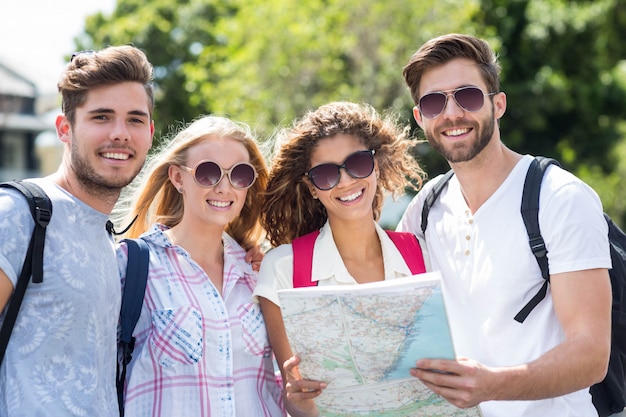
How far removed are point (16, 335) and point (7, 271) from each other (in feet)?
0.75

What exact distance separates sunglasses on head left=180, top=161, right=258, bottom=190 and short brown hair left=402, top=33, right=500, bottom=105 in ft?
2.88

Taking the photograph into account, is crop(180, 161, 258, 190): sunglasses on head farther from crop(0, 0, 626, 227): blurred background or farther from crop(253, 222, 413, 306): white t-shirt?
crop(0, 0, 626, 227): blurred background

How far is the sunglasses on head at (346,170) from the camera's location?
3.50m

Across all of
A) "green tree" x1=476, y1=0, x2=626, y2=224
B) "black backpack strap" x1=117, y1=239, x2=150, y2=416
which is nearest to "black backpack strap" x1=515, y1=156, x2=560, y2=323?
"black backpack strap" x1=117, y1=239, x2=150, y2=416

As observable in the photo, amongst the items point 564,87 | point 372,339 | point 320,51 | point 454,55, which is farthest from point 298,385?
point 564,87

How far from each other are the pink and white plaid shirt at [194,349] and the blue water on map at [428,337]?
0.93 meters

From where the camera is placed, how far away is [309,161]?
3693 millimetres

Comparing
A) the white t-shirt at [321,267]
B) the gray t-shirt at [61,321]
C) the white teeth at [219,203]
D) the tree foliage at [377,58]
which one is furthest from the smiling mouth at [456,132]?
the tree foliage at [377,58]

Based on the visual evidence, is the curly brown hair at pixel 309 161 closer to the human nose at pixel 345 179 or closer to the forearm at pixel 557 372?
the human nose at pixel 345 179

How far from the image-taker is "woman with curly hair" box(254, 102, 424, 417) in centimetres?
344

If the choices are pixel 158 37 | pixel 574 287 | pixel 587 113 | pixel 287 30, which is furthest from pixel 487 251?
Answer: pixel 158 37

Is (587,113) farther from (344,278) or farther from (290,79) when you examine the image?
(344,278)

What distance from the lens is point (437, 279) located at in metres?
2.37

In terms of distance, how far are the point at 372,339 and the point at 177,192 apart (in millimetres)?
1705
